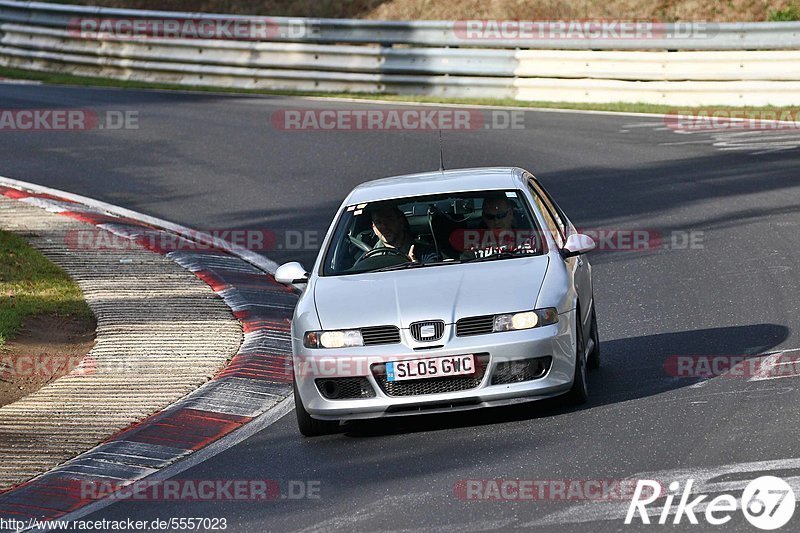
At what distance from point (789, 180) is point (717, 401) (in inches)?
350

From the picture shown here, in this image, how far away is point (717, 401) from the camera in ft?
28.1

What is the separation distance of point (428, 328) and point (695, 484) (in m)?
2.02

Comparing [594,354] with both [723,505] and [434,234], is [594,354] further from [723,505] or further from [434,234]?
[723,505]

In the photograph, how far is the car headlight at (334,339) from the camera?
8.41m

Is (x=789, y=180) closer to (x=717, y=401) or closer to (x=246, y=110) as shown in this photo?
(x=717, y=401)

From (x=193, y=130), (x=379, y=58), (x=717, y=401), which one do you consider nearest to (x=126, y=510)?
(x=717, y=401)

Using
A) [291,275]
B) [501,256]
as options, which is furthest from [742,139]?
[291,275]

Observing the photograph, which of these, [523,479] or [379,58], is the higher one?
[379,58]

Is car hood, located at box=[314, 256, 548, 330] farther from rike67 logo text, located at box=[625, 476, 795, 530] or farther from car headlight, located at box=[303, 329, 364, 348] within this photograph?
rike67 logo text, located at box=[625, 476, 795, 530]

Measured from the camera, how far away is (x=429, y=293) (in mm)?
8578
